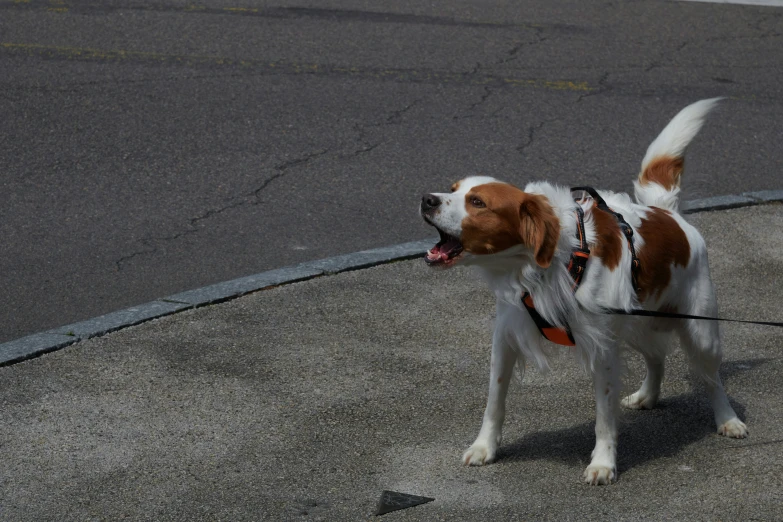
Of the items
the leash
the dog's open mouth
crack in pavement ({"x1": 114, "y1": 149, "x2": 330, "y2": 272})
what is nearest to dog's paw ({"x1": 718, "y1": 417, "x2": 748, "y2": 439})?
the leash

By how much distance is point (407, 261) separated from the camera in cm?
632

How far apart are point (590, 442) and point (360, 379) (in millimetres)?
1147

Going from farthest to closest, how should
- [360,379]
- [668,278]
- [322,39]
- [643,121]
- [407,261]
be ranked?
[322,39] < [643,121] < [407,261] < [360,379] < [668,278]

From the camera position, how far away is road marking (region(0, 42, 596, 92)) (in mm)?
9852

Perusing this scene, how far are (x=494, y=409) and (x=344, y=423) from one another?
0.72 metres

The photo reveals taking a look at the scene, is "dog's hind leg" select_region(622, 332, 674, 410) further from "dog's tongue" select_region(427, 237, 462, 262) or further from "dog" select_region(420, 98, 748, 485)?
"dog's tongue" select_region(427, 237, 462, 262)

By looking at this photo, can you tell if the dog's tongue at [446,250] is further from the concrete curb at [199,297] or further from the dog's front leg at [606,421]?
the concrete curb at [199,297]

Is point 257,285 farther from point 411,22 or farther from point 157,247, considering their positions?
point 411,22

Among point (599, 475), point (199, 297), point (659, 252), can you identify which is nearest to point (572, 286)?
point (659, 252)

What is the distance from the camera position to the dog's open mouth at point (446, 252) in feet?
12.2

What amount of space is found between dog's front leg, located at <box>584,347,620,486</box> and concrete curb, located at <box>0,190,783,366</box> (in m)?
1.09

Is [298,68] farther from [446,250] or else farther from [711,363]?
[446,250]

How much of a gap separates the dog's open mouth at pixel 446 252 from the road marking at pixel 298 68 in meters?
6.27

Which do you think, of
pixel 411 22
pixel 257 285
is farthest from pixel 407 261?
pixel 411 22
